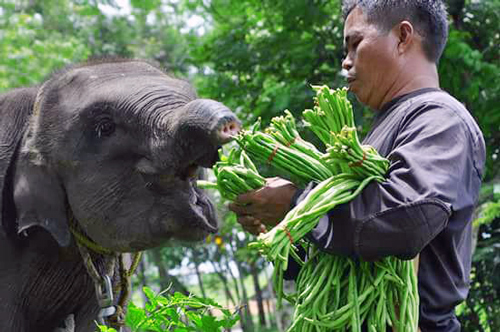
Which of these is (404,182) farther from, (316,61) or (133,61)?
(316,61)

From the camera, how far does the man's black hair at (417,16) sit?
220 cm

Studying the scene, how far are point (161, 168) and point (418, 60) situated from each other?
3.15 feet

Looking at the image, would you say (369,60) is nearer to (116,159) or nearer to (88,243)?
(116,159)

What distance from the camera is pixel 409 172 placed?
1.84 m

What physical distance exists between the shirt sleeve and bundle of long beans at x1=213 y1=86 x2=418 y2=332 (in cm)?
5

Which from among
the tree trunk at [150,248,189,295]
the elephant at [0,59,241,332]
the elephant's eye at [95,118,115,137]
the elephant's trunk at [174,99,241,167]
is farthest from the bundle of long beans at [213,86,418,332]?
the tree trunk at [150,248,189,295]

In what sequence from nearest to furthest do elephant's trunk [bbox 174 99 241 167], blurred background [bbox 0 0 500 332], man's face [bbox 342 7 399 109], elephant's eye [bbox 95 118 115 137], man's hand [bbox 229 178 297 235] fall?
man's hand [bbox 229 178 297 235], man's face [bbox 342 7 399 109], elephant's trunk [bbox 174 99 241 167], elephant's eye [bbox 95 118 115 137], blurred background [bbox 0 0 500 332]

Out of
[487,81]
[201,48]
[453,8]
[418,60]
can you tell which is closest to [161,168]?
[418,60]

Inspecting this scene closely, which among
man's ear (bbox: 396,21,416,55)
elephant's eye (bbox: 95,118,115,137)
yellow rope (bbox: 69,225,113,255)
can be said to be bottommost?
yellow rope (bbox: 69,225,113,255)

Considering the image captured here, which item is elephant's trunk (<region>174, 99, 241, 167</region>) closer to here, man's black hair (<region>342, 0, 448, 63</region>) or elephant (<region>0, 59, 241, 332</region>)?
elephant (<region>0, 59, 241, 332</region>)

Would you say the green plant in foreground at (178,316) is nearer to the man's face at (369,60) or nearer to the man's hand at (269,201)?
the man's hand at (269,201)

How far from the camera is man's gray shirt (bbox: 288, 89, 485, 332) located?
1.81 metres

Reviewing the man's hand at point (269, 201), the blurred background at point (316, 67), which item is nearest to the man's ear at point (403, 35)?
the man's hand at point (269, 201)

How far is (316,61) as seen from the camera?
22.9 feet
